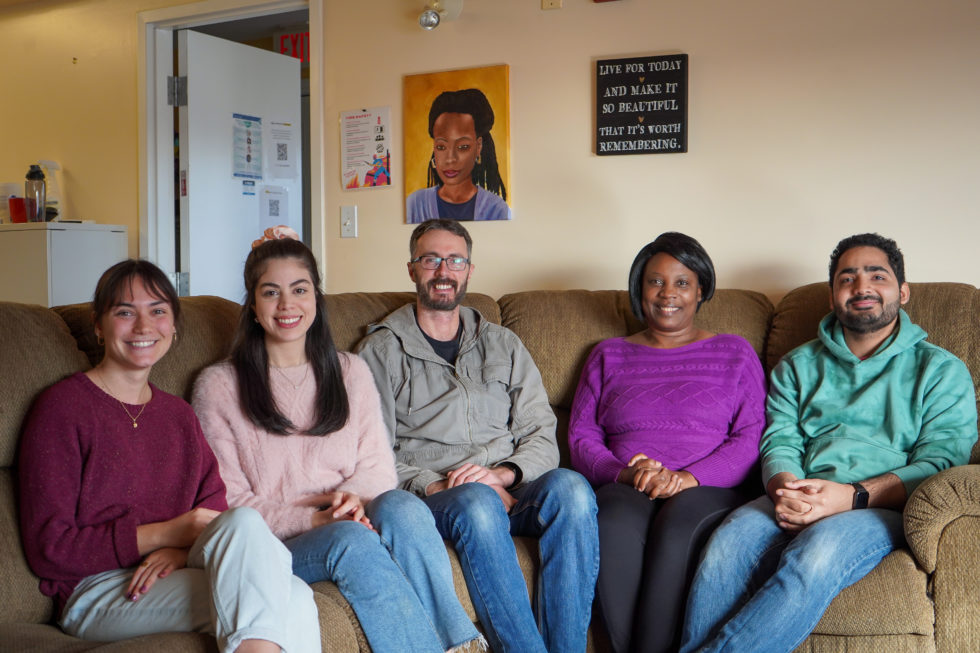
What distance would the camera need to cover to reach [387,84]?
11.4 ft

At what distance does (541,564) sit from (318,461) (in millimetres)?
544

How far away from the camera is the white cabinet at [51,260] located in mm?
3908

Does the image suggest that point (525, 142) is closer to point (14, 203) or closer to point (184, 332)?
point (184, 332)

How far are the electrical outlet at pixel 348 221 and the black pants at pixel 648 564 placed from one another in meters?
1.82

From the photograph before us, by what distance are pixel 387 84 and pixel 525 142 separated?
629mm

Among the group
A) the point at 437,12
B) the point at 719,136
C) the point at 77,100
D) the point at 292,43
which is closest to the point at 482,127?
the point at 437,12

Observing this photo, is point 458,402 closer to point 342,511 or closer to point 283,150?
point 342,511

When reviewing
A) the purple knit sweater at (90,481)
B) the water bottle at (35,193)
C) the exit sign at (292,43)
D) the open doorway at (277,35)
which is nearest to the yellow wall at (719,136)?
the water bottle at (35,193)

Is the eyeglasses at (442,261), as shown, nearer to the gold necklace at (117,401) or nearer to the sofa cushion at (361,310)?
the sofa cushion at (361,310)

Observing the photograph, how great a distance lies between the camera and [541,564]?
1.98 metres

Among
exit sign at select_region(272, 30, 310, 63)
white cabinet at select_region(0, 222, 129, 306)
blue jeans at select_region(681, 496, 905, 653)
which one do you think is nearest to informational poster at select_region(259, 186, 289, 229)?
white cabinet at select_region(0, 222, 129, 306)

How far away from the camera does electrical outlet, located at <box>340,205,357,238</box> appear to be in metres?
3.53

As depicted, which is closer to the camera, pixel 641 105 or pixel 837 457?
pixel 837 457

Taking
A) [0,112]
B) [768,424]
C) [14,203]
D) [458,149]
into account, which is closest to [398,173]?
[458,149]
